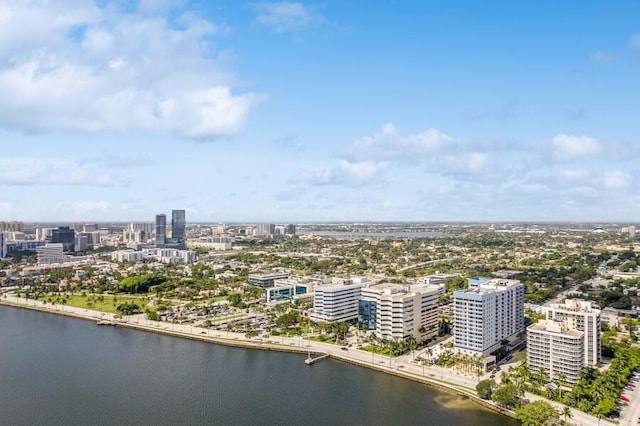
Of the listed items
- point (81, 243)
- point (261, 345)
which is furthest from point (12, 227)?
point (261, 345)

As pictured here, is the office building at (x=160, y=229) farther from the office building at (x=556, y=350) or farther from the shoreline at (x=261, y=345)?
the office building at (x=556, y=350)

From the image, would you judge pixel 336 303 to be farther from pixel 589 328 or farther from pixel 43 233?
pixel 43 233

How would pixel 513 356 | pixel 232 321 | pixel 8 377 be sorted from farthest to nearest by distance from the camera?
1. pixel 232 321
2. pixel 513 356
3. pixel 8 377

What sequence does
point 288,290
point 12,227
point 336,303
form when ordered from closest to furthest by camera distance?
1. point 336,303
2. point 288,290
3. point 12,227

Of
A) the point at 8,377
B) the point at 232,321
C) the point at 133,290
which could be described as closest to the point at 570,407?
the point at 232,321

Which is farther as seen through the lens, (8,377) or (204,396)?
(8,377)

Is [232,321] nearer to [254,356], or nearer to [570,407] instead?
[254,356]

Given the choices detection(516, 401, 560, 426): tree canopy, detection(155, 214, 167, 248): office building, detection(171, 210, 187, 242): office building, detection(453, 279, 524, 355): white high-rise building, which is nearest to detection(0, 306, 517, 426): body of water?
detection(516, 401, 560, 426): tree canopy
